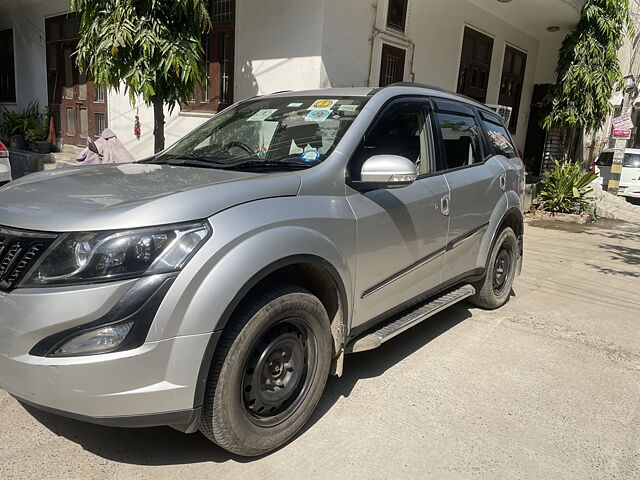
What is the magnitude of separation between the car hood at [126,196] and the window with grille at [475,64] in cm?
975

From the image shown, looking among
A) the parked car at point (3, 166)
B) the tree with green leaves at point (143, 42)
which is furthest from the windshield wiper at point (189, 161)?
the parked car at point (3, 166)

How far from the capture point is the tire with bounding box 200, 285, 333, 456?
230 centimetres

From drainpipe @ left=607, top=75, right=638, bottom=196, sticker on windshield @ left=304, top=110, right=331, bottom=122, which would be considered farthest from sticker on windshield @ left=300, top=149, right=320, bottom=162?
drainpipe @ left=607, top=75, right=638, bottom=196

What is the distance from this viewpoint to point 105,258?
2051 mm

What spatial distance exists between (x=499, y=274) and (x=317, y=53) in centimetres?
424

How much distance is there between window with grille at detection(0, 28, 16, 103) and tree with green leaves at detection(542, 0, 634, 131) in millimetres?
13199

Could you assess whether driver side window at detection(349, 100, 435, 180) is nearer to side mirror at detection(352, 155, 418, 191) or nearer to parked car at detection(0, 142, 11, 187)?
side mirror at detection(352, 155, 418, 191)

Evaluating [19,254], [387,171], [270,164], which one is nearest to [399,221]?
[387,171]

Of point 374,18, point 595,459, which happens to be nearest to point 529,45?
point 374,18

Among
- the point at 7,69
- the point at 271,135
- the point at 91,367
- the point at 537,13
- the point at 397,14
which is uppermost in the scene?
the point at 537,13

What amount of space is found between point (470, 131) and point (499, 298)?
1.64m

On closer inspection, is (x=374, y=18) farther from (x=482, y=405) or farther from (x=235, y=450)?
(x=235, y=450)

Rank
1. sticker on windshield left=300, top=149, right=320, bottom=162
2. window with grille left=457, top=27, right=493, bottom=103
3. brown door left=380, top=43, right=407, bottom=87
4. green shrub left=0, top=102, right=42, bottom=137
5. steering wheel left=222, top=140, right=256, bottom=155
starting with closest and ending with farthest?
sticker on windshield left=300, top=149, right=320, bottom=162
steering wheel left=222, top=140, right=256, bottom=155
brown door left=380, top=43, right=407, bottom=87
window with grille left=457, top=27, right=493, bottom=103
green shrub left=0, top=102, right=42, bottom=137

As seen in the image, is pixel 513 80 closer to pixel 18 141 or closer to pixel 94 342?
pixel 18 141
